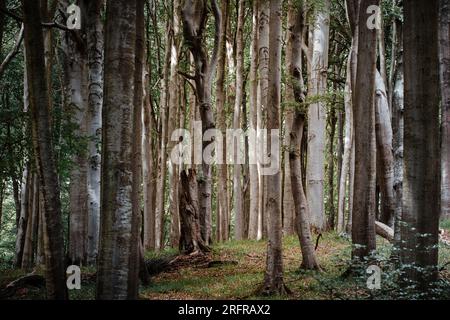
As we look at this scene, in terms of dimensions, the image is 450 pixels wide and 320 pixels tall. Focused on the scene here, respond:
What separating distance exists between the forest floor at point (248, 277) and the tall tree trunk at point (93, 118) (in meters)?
1.23

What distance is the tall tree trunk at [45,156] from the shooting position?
7.20 metres

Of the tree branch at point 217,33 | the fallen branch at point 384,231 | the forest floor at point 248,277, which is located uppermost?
the tree branch at point 217,33

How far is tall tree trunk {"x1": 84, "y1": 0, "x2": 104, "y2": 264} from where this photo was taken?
1292cm

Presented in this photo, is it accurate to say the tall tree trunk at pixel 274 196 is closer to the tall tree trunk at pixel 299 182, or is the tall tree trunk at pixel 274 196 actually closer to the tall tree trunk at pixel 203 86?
the tall tree trunk at pixel 299 182

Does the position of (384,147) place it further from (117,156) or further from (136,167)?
(117,156)

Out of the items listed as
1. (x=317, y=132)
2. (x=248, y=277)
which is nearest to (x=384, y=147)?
(x=317, y=132)

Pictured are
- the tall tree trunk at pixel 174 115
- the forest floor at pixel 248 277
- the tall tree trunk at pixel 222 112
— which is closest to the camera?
the forest floor at pixel 248 277

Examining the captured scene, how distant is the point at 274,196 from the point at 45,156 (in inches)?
157

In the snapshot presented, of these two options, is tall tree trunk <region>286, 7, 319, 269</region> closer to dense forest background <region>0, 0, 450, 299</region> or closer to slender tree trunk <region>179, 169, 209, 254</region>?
dense forest background <region>0, 0, 450, 299</region>

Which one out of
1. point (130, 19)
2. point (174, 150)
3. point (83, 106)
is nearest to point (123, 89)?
point (130, 19)

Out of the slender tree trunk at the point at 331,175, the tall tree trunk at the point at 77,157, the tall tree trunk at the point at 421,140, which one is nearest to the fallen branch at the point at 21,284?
the tall tree trunk at the point at 77,157

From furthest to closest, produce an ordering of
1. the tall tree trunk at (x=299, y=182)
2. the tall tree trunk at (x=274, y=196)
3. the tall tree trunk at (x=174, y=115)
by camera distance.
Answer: the tall tree trunk at (x=174, y=115) → the tall tree trunk at (x=299, y=182) → the tall tree trunk at (x=274, y=196)

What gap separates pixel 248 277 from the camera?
1120 centimetres

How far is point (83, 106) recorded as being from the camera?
13391 millimetres
